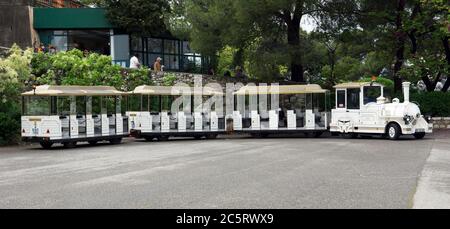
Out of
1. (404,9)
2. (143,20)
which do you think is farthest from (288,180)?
(143,20)

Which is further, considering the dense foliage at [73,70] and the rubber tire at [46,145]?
the dense foliage at [73,70]

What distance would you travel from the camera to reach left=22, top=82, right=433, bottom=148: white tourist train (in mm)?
Answer: 22500

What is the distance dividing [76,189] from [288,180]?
4228 millimetres

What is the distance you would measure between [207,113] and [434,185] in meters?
17.7

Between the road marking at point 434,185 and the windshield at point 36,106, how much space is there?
46.7ft

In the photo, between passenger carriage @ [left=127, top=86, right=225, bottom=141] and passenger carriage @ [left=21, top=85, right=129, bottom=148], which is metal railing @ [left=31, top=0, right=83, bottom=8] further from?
passenger carriage @ [left=21, top=85, right=129, bottom=148]

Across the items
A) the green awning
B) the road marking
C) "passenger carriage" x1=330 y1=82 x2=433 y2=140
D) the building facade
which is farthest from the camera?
the green awning

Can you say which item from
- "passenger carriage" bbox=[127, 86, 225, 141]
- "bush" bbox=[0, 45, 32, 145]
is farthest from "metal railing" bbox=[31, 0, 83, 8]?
"passenger carriage" bbox=[127, 86, 225, 141]

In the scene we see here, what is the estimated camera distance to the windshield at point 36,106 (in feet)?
72.9

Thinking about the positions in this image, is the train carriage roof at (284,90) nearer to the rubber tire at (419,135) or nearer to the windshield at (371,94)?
the windshield at (371,94)

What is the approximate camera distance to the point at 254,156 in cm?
1734

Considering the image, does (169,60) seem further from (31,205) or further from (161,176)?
Answer: (31,205)

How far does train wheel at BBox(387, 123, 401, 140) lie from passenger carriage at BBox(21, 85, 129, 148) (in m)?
11.7

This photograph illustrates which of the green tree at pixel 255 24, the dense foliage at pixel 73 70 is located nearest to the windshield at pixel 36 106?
the dense foliage at pixel 73 70
